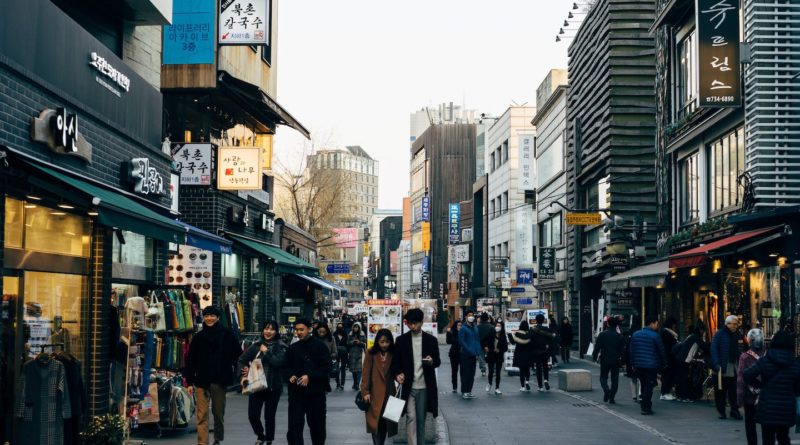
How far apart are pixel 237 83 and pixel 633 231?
13.1 m

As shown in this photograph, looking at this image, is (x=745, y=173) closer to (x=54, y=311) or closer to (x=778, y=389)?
(x=778, y=389)

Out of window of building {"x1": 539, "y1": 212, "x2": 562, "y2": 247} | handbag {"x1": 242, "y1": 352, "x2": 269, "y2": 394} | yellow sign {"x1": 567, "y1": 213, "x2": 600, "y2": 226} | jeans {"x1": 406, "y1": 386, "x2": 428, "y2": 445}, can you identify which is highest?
→ window of building {"x1": 539, "y1": 212, "x2": 562, "y2": 247}

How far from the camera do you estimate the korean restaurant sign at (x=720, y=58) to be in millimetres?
21547

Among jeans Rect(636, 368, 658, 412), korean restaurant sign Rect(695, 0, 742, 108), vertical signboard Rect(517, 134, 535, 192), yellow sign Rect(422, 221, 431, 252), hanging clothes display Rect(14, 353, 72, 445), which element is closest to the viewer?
hanging clothes display Rect(14, 353, 72, 445)

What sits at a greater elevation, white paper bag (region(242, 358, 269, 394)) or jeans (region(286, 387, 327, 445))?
white paper bag (region(242, 358, 269, 394))

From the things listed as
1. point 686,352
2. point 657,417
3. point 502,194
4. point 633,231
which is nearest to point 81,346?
point 657,417

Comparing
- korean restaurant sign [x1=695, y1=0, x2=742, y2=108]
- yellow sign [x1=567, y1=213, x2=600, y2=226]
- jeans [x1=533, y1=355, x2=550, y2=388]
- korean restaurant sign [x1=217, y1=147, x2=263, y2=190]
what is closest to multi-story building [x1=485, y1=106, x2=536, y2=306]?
yellow sign [x1=567, y1=213, x2=600, y2=226]

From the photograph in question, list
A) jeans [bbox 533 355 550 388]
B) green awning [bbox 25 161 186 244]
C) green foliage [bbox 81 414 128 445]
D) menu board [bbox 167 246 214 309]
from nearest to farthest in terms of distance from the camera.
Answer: green awning [bbox 25 161 186 244], green foliage [bbox 81 414 128 445], menu board [bbox 167 246 214 309], jeans [bbox 533 355 550 388]

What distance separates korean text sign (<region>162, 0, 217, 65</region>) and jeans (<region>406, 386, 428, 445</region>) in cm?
1375

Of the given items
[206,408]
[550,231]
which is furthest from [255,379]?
[550,231]

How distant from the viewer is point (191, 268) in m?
22.7

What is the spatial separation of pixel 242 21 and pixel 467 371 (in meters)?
9.52

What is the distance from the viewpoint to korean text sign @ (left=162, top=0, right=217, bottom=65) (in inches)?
941

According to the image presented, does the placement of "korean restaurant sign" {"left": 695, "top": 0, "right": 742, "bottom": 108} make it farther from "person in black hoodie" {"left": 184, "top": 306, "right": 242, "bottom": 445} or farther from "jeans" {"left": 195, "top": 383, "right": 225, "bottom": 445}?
"jeans" {"left": 195, "top": 383, "right": 225, "bottom": 445}
